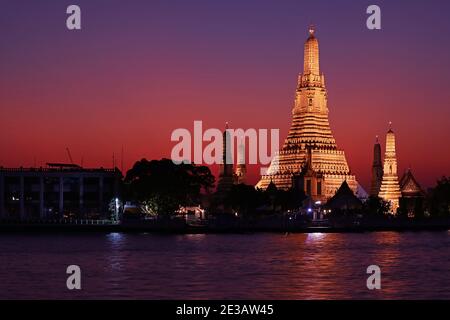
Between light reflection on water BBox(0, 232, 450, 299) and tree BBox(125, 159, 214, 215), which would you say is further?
tree BBox(125, 159, 214, 215)

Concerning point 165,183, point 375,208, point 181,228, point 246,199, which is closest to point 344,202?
point 375,208

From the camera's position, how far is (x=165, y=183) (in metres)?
144

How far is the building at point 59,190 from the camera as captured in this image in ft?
583

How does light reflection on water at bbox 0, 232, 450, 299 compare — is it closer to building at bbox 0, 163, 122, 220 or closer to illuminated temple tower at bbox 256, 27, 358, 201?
building at bbox 0, 163, 122, 220

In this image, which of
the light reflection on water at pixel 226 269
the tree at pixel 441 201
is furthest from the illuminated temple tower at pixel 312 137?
the light reflection on water at pixel 226 269

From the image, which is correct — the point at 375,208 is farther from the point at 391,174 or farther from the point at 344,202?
the point at 391,174

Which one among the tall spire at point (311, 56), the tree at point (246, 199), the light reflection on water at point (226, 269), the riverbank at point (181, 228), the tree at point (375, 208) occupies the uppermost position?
the tall spire at point (311, 56)

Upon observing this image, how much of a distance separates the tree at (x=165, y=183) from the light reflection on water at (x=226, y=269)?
1084 inches

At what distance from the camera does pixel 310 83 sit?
19525 cm

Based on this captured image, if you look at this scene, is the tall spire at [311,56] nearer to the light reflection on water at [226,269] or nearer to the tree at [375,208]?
the tree at [375,208]

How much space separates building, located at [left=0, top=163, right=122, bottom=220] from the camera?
177625 mm

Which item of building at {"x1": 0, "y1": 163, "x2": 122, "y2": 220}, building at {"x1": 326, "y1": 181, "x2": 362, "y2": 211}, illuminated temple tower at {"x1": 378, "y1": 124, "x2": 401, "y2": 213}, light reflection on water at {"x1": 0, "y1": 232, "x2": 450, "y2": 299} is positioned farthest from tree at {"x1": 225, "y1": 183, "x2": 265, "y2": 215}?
light reflection on water at {"x1": 0, "y1": 232, "x2": 450, "y2": 299}

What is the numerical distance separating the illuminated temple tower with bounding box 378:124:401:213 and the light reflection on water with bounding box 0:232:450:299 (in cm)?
8147

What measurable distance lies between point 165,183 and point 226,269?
68147 millimetres
